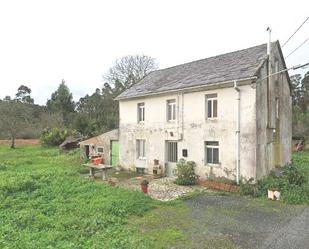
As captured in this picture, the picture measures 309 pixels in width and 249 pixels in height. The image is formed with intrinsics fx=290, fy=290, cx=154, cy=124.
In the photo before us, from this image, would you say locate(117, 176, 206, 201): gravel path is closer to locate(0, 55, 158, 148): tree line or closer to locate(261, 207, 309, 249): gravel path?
locate(261, 207, 309, 249): gravel path

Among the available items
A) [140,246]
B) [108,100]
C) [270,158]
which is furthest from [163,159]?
[108,100]

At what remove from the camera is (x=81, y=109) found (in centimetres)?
6303

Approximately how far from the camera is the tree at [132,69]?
4494 centimetres

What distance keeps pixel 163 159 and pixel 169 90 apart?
14.5ft

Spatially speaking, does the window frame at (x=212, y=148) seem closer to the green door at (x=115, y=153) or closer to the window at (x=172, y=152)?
the window at (x=172, y=152)

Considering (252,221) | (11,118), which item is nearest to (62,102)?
(11,118)

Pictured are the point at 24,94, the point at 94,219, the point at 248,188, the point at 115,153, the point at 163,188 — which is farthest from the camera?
the point at 24,94

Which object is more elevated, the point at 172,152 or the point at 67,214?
the point at 172,152

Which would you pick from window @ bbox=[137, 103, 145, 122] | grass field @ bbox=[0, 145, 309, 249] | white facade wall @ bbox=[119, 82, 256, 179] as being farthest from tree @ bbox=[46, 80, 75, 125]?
grass field @ bbox=[0, 145, 309, 249]

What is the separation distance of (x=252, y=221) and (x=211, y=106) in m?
7.67

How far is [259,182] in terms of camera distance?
13.8 m

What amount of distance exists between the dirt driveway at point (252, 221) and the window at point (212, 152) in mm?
3060

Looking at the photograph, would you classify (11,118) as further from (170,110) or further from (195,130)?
(195,130)

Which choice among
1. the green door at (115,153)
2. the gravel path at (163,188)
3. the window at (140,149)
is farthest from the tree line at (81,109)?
the gravel path at (163,188)
